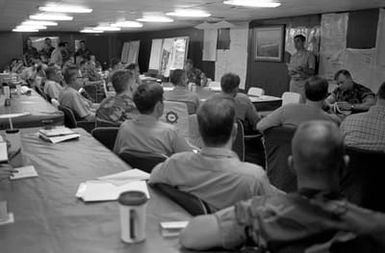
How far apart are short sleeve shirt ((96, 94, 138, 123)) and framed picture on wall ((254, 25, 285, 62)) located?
4.70 meters

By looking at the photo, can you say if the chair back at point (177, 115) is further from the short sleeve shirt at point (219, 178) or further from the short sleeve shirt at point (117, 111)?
the short sleeve shirt at point (219, 178)

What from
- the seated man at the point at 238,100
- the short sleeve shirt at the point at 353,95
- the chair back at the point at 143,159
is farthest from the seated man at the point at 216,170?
the short sleeve shirt at the point at 353,95

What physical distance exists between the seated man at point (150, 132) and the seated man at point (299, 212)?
4.84 feet

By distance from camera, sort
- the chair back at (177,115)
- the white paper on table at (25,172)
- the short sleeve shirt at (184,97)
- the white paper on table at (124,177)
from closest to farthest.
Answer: the white paper on table at (124,177)
the white paper on table at (25,172)
the chair back at (177,115)
the short sleeve shirt at (184,97)

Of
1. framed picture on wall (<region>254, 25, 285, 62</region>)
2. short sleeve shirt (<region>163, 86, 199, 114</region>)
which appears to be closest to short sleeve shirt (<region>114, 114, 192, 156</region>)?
short sleeve shirt (<region>163, 86, 199, 114</region>)

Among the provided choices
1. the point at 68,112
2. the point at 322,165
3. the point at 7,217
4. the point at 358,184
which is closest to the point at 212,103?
the point at 322,165

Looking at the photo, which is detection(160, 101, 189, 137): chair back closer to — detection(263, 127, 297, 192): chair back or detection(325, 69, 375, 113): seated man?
detection(263, 127, 297, 192): chair back

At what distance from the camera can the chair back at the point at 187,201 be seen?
1562 millimetres

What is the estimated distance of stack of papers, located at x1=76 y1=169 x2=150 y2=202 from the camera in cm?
177

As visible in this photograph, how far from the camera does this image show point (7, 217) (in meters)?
1.56

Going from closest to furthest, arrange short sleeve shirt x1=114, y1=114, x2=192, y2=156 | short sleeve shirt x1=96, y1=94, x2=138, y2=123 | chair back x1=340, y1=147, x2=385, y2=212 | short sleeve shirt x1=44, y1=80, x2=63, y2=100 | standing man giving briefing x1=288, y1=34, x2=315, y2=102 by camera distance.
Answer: chair back x1=340, y1=147, x2=385, y2=212, short sleeve shirt x1=114, y1=114, x2=192, y2=156, short sleeve shirt x1=96, y1=94, x2=138, y2=123, short sleeve shirt x1=44, y1=80, x2=63, y2=100, standing man giving briefing x1=288, y1=34, x2=315, y2=102

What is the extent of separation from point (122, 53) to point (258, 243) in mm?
15875

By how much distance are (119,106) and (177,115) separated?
814mm

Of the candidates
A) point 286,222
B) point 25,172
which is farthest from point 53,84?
point 286,222
